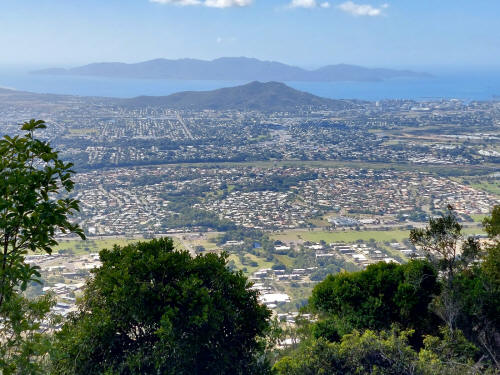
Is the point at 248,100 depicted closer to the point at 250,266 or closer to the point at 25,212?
the point at 250,266

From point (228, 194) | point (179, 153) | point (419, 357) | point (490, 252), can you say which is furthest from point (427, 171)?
point (419, 357)

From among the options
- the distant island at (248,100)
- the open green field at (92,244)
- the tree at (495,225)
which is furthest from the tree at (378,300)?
the distant island at (248,100)

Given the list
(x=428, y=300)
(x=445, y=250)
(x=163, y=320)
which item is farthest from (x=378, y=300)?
(x=163, y=320)

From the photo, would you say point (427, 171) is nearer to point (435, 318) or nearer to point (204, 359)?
point (435, 318)

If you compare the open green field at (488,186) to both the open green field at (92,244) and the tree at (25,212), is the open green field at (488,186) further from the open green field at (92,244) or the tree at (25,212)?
the tree at (25,212)

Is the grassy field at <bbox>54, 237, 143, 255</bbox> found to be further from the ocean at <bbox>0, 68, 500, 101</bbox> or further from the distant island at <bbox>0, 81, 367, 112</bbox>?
the ocean at <bbox>0, 68, 500, 101</bbox>

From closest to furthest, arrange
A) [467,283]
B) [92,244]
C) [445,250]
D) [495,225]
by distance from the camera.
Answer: [445,250] → [467,283] → [495,225] → [92,244]

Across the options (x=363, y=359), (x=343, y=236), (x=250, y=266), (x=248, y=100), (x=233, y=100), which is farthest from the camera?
(x=248, y=100)
